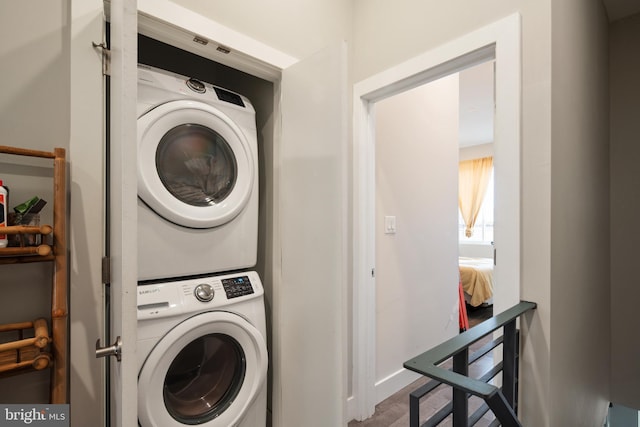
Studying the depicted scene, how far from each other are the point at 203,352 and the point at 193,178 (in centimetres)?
85

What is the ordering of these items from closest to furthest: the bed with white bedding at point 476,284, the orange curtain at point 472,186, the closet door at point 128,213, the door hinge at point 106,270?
the closet door at point 128,213
the door hinge at point 106,270
the bed with white bedding at point 476,284
the orange curtain at point 472,186

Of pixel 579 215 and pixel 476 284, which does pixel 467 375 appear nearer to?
pixel 579 215

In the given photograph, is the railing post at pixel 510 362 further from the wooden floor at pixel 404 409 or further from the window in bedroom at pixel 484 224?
the window in bedroom at pixel 484 224

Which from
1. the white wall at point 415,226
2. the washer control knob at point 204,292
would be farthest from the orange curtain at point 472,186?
the washer control knob at point 204,292

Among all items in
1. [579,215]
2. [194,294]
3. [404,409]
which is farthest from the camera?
[404,409]

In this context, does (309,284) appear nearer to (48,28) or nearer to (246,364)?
(246,364)

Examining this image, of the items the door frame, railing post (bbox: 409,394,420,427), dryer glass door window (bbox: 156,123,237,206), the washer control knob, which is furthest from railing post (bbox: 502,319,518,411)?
dryer glass door window (bbox: 156,123,237,206)

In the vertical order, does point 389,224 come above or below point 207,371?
above

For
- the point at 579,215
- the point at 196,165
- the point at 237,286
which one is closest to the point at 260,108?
the point at 196,165

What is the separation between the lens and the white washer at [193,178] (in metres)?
1.35

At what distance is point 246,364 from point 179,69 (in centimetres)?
192

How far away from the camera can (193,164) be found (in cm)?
155

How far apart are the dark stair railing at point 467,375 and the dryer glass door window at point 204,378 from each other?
37.0 inches

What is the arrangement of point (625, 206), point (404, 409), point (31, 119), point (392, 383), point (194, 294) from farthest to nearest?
1. point (625, 206)
2. point (392, 383)
3. point (404, 409)
4. point (194, 294)
5. point (31, 119)
